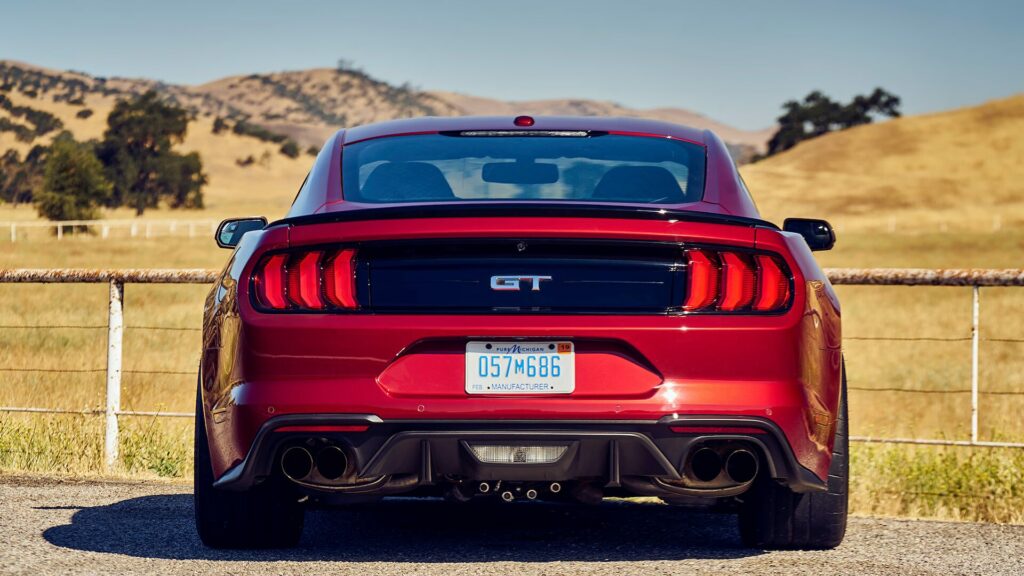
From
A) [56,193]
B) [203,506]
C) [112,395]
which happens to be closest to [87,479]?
[112,395]

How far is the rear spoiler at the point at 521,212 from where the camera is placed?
462 centimetres

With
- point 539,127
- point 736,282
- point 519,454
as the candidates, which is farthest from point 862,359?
point 519,454

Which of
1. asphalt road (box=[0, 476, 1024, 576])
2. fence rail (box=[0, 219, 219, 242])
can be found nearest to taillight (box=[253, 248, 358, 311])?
asphalt road (box=[0, 476, 1024, 576])

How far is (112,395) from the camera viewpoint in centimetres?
840

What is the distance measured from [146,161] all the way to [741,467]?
91.3 m

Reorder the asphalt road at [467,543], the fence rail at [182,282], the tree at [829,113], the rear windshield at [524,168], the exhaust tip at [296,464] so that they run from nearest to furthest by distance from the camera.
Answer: the exhaust tip at [296,464], the asphalt road at [467,543], the rear windshield at [524,168], the fence rail at [182,282], the tree at [829,113]

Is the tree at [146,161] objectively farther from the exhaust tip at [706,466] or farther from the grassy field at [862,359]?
the exhaust tip at [706,466]

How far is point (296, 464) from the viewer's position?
15.6 ft

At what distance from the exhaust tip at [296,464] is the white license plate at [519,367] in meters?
0.61

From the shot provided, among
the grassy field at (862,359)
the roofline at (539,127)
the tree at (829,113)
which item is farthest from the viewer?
the tree at (829,113)

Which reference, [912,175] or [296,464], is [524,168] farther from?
[912,175]

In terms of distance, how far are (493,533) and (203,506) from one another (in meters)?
1.24

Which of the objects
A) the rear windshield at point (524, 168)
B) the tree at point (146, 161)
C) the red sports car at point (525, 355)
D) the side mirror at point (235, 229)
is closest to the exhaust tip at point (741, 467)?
the red sports car at point (525, 355)

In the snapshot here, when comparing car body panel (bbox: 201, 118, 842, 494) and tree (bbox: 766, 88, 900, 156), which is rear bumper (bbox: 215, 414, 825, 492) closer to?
car body panel (bbox: 201, 118, 842, 494)
